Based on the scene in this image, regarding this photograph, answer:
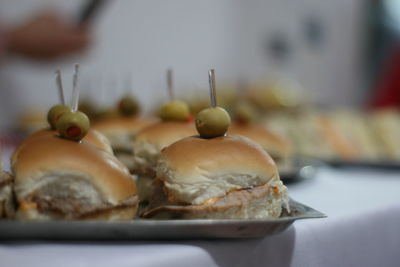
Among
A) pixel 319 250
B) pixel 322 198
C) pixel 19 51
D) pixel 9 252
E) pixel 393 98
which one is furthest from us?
pixel 393 98

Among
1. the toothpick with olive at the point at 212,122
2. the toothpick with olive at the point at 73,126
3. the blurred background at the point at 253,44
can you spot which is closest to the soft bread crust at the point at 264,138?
the toothpick with olive at the point at 212,122

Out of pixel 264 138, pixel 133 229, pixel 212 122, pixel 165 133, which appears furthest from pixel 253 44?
pixel 133 229

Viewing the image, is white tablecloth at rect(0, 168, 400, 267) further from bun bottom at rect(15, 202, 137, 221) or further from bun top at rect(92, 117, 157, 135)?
bun top at rect(92, 117, 157, 135)

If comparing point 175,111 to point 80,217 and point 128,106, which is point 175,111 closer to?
point 128,106

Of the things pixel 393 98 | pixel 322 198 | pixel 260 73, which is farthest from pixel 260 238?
pixel 260 73

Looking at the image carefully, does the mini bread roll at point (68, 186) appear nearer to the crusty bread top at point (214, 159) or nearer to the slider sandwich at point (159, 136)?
the crusty bread top at point (214, 159)

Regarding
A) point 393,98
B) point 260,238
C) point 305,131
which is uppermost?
point 260,238

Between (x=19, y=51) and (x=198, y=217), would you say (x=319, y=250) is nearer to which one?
(x=198, y=217)

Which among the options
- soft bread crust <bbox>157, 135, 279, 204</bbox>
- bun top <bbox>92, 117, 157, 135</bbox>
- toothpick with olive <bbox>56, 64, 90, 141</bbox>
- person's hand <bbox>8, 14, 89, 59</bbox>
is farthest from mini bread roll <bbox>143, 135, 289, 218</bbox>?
person's hand <bbox>8, 14, 89, 59</bbox>
